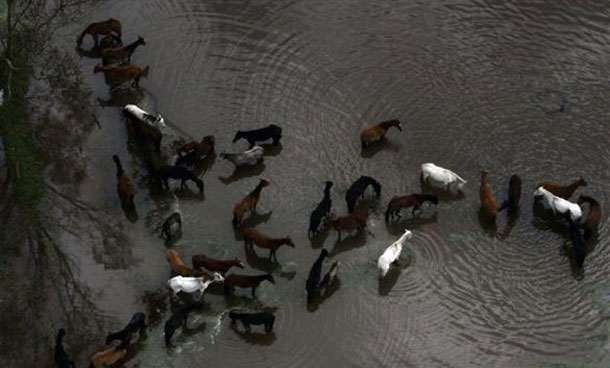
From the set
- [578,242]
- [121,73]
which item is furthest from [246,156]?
[578,242]

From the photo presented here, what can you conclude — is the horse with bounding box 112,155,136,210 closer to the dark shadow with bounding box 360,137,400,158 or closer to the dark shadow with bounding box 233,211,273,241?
the dark shadow with bounding box 233,211,273,241

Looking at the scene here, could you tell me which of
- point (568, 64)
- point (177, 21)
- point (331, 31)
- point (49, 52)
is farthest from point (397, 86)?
point (49, 52)

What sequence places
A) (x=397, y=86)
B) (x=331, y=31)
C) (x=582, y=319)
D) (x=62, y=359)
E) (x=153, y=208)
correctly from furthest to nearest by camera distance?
(x=331, y=31), (x=397, y=86), (x=153, y=208), (x=582, y=319), (x=62, y=359)

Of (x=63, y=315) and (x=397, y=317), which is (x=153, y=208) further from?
(x=397, y=317)

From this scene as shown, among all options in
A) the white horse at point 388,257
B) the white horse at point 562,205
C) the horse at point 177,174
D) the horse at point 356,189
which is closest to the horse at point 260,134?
the horse at point 177,174

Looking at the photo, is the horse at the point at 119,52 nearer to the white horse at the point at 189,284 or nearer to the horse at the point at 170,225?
the horse at the point at 170,225

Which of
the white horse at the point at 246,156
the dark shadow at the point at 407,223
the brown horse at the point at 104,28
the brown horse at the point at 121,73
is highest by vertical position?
the brown horse at the point at 104,28
